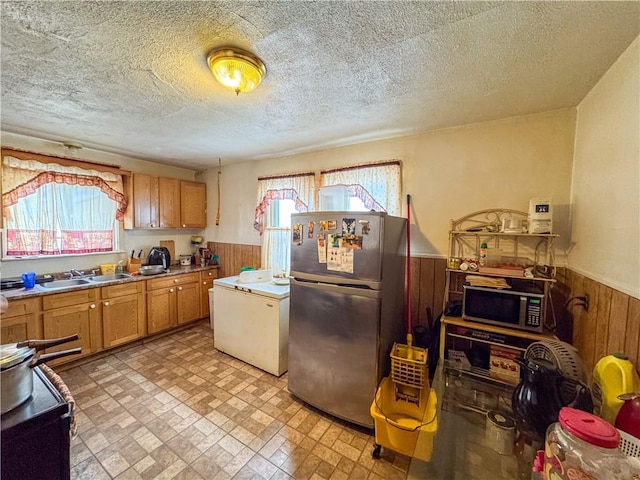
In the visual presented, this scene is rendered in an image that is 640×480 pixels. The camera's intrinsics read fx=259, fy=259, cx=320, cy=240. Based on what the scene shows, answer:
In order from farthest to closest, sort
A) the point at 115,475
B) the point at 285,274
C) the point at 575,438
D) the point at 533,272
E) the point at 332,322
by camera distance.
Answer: the point at 285,274 → the point at 332,322 → the point at 533,272 → the point at 115,475 → the point at 575,438

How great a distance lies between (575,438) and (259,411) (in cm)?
194

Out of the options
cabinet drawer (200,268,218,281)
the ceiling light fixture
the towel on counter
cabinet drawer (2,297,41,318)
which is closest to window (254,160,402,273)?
cabinet drawer (200,268,218,281)

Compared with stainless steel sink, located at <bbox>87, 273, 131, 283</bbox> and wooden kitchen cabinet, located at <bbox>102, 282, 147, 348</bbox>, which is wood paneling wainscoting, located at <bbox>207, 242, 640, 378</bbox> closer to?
wooden kitchen cabinet, located at <bbox>102, 282, 147, 348</bbox>


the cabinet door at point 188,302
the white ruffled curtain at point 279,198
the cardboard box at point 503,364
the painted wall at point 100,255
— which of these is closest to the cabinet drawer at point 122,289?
the cabinet door at point 188,302

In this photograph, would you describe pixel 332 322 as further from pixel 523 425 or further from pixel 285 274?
pixel 285 274

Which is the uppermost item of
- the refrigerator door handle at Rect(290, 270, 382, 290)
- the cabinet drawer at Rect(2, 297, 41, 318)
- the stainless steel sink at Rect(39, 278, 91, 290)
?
the refrigerator door handle at Rect(290, 270, 382, 290)

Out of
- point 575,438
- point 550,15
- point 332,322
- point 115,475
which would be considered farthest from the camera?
point 332,322

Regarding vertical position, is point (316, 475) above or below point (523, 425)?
below

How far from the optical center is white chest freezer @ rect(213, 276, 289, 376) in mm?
2465

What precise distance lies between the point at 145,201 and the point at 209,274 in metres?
1.28

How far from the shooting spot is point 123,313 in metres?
2.91

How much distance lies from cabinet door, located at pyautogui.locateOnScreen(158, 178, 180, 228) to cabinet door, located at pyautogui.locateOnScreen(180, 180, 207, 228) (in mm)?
74

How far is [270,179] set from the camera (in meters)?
3.31

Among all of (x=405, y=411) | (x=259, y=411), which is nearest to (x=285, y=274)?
(x=259, y=411)
